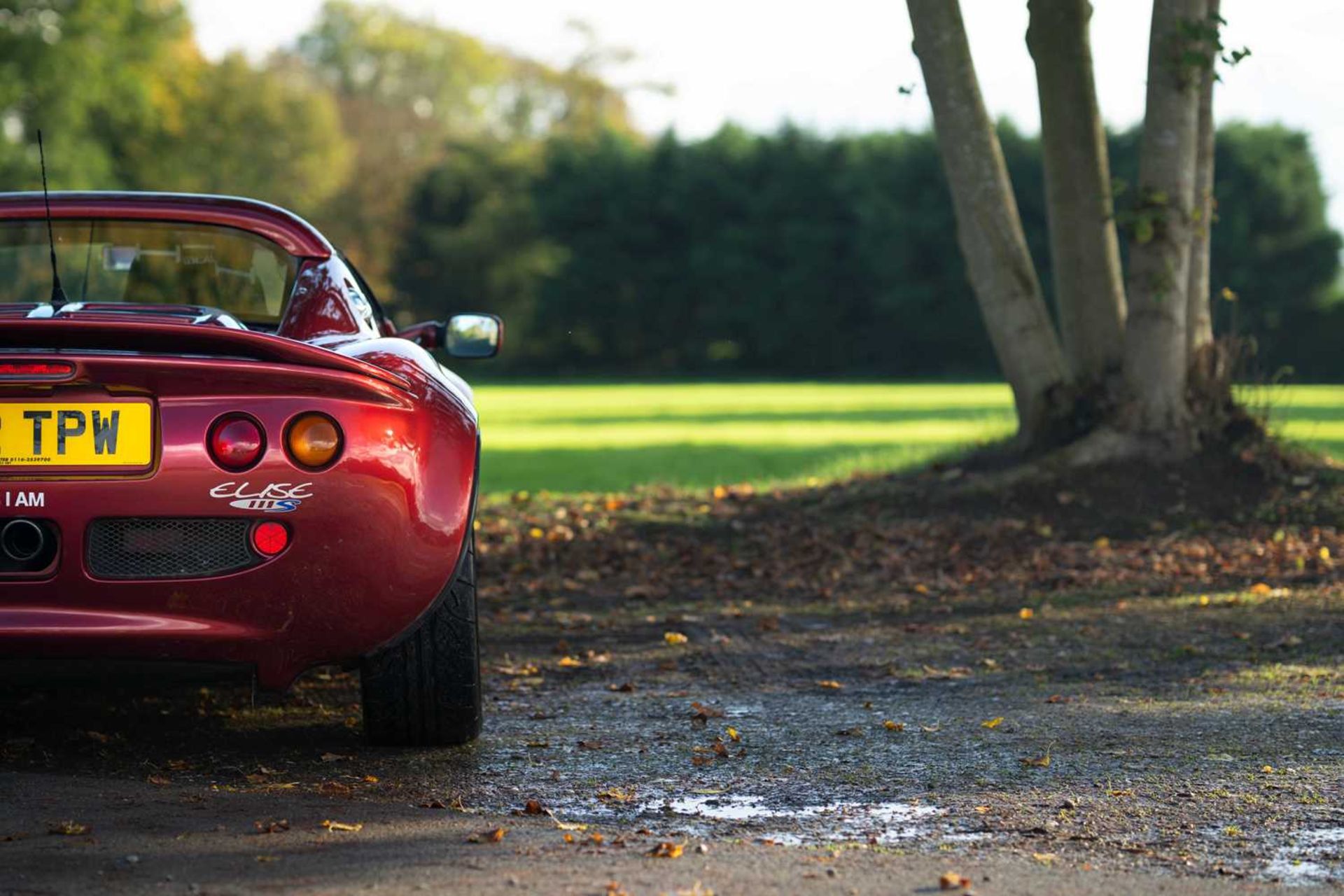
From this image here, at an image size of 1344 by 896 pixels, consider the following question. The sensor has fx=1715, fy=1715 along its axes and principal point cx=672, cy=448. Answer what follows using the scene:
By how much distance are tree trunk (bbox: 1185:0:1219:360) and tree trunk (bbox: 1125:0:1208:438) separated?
0.40 feet

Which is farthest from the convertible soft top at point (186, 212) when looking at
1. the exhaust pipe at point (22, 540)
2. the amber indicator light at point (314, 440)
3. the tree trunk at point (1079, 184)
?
the tree trunk at point (1079, 184)

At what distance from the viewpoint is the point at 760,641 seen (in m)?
6.62

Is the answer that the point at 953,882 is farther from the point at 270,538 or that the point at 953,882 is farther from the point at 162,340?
the point at 162,340

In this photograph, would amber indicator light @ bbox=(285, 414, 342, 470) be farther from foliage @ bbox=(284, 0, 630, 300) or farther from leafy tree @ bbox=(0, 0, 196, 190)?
foliage @ bbox=(284, 0, 630, 300)

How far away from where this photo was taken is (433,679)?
4.42 metres

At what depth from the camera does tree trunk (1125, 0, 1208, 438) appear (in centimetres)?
910

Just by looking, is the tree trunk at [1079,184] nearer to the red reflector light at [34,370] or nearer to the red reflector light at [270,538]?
the red reflector light at [270,538]

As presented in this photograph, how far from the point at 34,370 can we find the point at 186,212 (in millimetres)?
1375

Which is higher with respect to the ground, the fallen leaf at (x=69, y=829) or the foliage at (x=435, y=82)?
the foliage at (x=435, y=82)

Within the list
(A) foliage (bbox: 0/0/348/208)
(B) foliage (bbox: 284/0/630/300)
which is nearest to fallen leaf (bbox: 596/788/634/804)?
(A) foliage (bbox: 0/0/348/208)

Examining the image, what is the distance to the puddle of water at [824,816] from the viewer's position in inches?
142

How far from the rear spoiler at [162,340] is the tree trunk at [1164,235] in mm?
6333

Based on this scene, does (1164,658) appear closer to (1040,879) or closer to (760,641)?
(760,641)

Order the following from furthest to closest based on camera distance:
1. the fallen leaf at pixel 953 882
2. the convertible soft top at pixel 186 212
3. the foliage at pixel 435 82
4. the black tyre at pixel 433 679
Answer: the foliage at pixel 435 82
the convertible soft top at pixel 186 212
the black tyre at pixel 433 679
the fallen leaf at pixel 953 882
